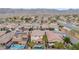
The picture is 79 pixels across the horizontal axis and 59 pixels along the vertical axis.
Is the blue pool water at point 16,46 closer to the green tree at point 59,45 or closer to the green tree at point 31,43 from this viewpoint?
the green tree at point 31,43

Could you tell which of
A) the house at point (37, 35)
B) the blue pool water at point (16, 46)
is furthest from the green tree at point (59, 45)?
the blue pool water at point (16, 46)

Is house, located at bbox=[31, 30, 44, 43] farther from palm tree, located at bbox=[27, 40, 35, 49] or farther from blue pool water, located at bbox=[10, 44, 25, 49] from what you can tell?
blue pool water, located at bbox=[10, 44, 25, 49]

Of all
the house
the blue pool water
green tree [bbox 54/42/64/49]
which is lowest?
the blue pool water

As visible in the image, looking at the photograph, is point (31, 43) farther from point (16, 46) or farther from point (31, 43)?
point (16, 46)

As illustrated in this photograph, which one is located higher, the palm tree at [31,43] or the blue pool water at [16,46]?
the palm tree at [31,43]

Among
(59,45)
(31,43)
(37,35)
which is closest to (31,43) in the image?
(31,43)

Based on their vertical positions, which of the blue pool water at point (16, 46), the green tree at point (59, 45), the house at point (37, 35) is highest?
the house at point (37, 35)

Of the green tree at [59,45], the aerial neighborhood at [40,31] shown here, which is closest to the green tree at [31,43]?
the aerial neighborhood at [40,31]

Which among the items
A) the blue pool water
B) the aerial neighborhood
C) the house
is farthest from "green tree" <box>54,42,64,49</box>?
the blue pool water

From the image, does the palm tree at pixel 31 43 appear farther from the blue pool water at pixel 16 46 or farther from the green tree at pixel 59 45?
the green tree at pixel 59 45
